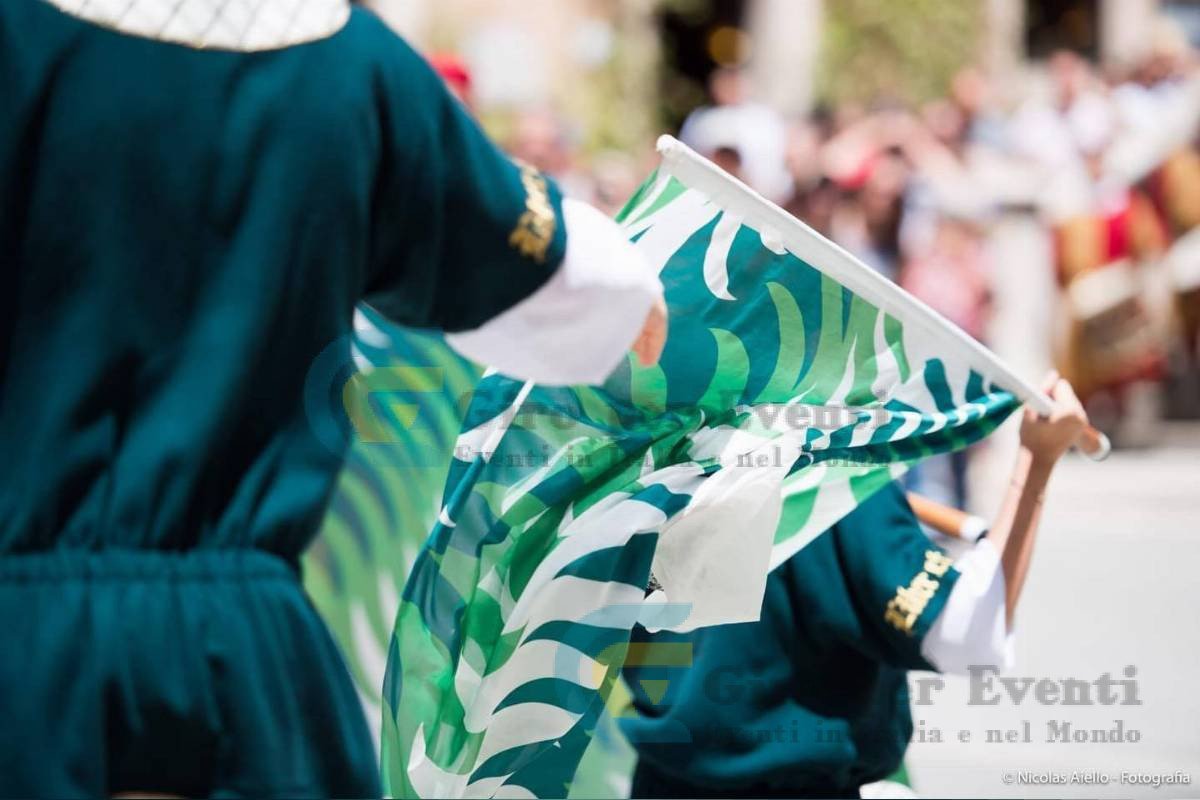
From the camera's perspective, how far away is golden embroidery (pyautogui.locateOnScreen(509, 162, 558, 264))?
214cm

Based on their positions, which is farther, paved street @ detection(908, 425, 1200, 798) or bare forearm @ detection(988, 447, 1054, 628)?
paved street @ detection(908, 425, 1200, 798)

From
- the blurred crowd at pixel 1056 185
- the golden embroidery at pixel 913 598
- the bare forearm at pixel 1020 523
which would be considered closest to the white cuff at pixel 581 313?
the golden embroidery at pixel 913 598

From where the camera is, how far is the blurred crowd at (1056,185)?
10.4m

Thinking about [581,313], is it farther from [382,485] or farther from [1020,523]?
[1020,523]

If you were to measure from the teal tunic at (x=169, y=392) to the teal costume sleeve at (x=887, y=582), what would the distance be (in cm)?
114

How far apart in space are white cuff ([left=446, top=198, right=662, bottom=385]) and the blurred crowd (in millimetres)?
7936

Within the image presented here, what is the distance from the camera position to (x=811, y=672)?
3090 mm

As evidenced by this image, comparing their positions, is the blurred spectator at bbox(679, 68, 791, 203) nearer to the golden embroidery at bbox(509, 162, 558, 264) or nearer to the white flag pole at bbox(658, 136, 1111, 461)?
the white flag pole at bbox(658, 136, 1111, 461)

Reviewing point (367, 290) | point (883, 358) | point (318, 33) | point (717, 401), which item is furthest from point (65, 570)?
point (883, 358)

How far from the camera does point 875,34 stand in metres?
16.9

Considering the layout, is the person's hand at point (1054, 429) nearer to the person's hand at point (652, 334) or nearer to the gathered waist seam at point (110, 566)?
the person's hand at point (652, 334)

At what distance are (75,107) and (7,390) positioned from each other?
0.28 meters

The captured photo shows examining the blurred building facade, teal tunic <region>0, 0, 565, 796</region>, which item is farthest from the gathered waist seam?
the blurred building facade

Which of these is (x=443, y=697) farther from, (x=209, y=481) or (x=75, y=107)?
(x=75, y=107)
